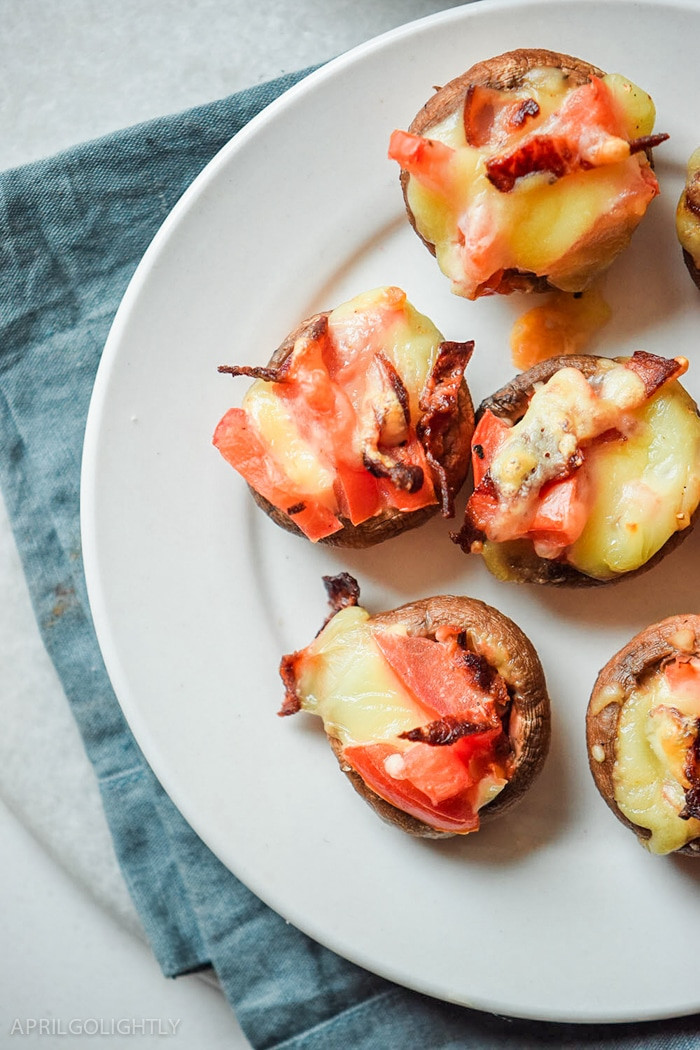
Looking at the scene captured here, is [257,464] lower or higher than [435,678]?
higher

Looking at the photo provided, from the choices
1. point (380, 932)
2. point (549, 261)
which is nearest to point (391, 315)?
point (549, 261)

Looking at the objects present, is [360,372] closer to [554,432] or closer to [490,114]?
[554,432]

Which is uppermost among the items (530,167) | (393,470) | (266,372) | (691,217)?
(530,167)

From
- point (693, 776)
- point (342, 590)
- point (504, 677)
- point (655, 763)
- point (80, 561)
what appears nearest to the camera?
point (693, 776)

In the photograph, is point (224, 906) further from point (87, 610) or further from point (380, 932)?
point (87, 610)

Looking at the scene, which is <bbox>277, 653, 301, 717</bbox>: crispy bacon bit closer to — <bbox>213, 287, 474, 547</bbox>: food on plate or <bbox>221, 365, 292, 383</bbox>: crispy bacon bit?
<bbox>213, 287, 474, 547</bbox>: food on plate

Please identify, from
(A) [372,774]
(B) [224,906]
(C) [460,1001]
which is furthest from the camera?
(B) [224,906]

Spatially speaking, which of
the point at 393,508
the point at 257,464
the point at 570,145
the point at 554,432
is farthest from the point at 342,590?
the point at 570,145
